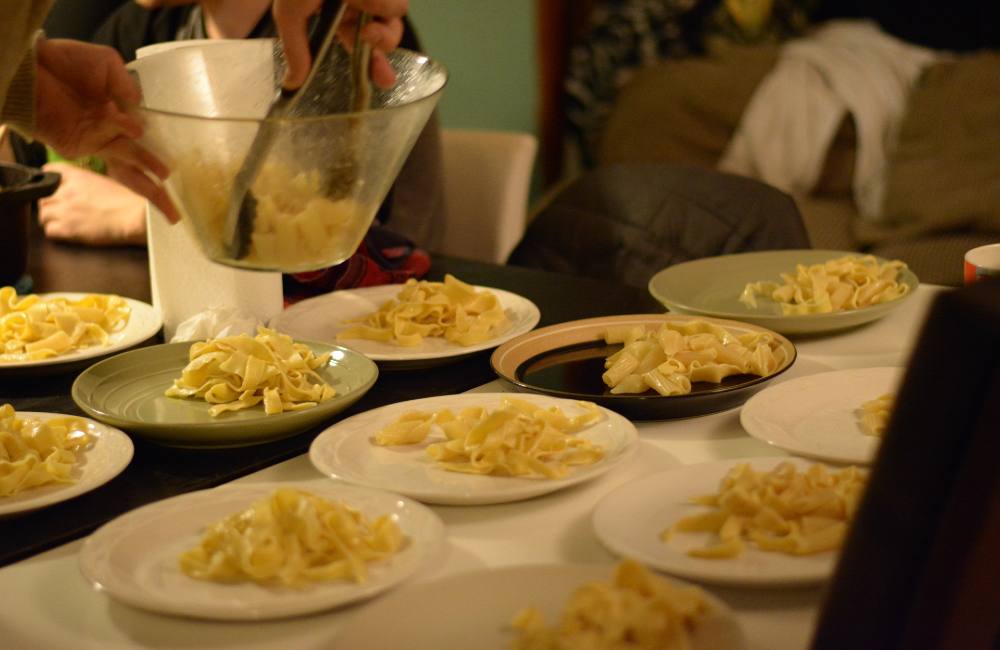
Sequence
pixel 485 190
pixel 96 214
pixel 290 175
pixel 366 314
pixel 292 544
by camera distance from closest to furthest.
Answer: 1. pixel 292 544
2. pixel 290 175
3. pixel 366 314
4. pixel 96 214
5. pixel 485 190

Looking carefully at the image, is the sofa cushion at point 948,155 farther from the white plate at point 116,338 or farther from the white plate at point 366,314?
the white plate at point 116,338

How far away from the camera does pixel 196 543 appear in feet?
2.84

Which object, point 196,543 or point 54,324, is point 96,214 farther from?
point 196,543

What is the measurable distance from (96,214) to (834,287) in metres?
1.21

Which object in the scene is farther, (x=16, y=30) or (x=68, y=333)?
(x=68, y=333)

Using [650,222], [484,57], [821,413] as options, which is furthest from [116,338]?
[484,57]

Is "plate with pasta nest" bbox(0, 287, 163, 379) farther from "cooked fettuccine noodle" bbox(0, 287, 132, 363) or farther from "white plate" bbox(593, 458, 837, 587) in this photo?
"white plate" bbox(593, 458, 837, 587)

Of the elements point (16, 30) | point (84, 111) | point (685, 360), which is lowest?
point (685, 360)

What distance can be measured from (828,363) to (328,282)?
679mm

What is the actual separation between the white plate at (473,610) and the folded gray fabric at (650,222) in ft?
4.02

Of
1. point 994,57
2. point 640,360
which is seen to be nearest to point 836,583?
point 640,360

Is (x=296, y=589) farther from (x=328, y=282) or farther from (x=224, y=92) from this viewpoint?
(x=328, y=282)

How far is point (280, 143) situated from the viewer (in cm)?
93

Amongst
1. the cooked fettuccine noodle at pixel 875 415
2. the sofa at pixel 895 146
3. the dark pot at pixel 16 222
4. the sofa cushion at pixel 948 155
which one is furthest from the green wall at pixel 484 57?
the cooked fettuccine noodle at pixel 875 415
